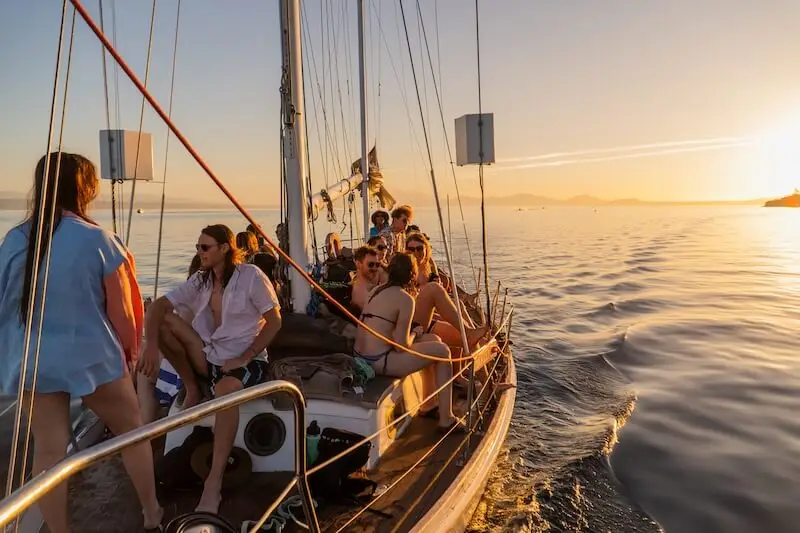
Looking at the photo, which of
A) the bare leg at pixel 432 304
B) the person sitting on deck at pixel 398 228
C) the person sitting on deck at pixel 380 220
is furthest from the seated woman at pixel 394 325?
the person sitting on deck at pixel 380 220

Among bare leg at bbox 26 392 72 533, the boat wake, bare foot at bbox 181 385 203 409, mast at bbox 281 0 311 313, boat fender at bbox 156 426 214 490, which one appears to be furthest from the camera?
the boat wake

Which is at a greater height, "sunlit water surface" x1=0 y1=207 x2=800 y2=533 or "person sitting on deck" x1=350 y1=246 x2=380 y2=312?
"person sitting on deck" x1=350 y1=246 x2=380 y2=312

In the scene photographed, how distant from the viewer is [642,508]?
542 cm

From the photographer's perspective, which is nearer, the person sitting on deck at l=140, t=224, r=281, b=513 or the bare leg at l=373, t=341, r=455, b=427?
the person sitting on deck at l=140, t=224, r=281, b=513

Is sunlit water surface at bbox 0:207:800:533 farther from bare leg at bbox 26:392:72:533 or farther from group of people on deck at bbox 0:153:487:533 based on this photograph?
bare leg at bbox 26:392:72:533

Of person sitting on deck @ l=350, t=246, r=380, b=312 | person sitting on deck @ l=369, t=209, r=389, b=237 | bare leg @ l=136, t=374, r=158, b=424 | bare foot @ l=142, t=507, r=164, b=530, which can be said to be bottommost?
bare foot @ l=142, t=507, r=164, b=530

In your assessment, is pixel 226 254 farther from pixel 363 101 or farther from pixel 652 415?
pixel 363 101

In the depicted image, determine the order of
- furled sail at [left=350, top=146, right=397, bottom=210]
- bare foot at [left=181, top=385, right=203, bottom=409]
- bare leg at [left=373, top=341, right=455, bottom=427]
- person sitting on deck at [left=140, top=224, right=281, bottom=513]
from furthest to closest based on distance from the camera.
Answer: furled sail at [left=350, top=146, right=397, bottom=210] < bare leg at [left=373, top=341, right=455, bottom=427] < bare foot at [left=181, top=385, right=203, bottom=409] < person sitting on deck at [left=140, top=224, right=281, bottom=513]

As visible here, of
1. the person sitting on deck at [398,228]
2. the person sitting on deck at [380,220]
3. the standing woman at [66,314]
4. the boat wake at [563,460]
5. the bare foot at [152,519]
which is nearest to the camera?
the standing woman at [66,314]

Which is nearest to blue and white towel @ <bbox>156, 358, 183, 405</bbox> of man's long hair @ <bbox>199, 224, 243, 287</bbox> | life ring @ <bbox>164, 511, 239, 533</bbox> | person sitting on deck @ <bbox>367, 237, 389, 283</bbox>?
man's long hair @ <bbox>199, 224, 243, 287</bbox>

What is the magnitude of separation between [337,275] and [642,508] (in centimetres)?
419

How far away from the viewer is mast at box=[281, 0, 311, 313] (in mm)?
4578

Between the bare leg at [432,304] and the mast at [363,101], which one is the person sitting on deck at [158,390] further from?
the mast at [363,101]

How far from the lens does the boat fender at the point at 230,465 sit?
325 centimetres
